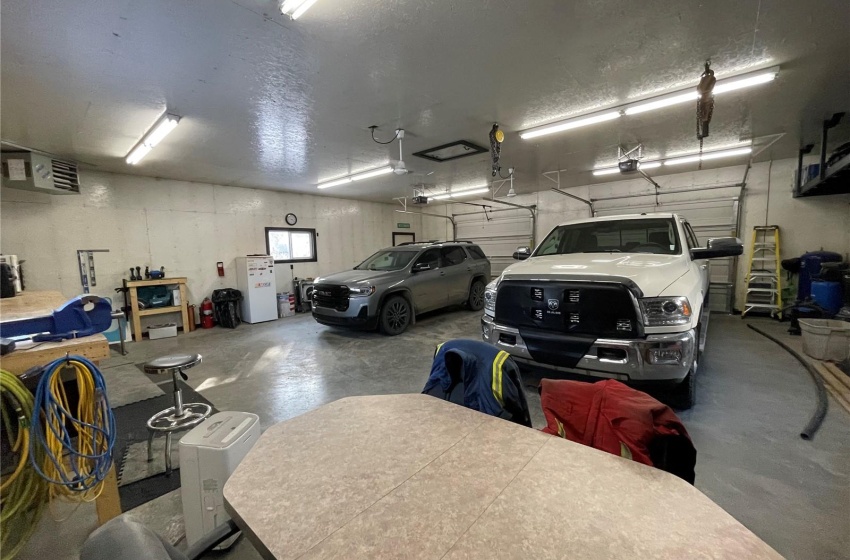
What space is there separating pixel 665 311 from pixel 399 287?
4.11 meters

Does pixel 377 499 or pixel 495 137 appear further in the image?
pixel 495 137

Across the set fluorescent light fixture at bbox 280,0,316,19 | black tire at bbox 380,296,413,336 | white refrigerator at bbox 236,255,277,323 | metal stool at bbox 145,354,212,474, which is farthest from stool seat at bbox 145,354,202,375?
white refrigerator at bbox 236,255,277,323

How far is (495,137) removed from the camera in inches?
163

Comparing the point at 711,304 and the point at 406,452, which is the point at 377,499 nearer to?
the point at 406,452

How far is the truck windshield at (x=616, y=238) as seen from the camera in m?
3.44

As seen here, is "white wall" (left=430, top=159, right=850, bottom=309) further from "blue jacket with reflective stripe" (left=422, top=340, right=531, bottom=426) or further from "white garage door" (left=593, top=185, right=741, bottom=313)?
"blue jacket with reflective stripe" (left=422, top=340, right=531, bottom=426)

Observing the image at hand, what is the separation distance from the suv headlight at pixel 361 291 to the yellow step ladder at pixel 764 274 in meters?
7.16

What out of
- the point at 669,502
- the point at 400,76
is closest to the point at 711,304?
the point at 400,76

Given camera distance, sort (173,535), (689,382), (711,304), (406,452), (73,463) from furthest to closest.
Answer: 1. (711,304)
2. (689,382)
3. (173,535)
4. (73,463)
5. (406,452)

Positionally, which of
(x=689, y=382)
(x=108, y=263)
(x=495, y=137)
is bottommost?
(x=689, y=382)

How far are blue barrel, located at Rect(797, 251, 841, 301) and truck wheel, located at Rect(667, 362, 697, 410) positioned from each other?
4.95 metres

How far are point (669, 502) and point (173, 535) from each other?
2430 mm

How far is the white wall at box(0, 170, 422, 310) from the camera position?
17.7ft

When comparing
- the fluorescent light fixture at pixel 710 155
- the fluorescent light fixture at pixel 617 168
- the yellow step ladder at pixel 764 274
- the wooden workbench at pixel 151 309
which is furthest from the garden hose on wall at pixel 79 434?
the yellow step ladder at pixel 764 274
